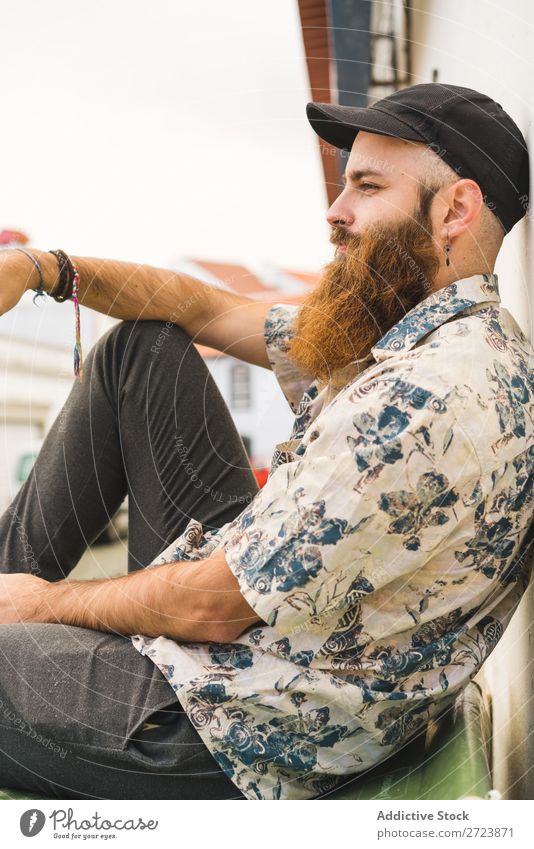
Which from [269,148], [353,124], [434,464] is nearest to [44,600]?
[434,464]

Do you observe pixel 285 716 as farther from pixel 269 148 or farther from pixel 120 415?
pixel 269 148

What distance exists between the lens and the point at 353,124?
929 millimetres

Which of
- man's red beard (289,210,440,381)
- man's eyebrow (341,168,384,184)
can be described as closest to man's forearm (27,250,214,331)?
man's red beard (289,210,440,381)

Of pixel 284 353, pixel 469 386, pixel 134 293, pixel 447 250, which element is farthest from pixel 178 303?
pixel 469 386

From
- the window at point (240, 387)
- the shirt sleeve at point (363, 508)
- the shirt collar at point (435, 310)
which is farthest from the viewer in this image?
the window at point (240, 387)

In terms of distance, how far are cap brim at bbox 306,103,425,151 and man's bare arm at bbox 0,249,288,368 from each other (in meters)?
0.26

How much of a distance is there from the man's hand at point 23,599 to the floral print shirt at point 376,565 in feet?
0.55

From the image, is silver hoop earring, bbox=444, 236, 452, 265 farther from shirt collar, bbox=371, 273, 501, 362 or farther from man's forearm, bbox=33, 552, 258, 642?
man's forearm, bbox=33, 552, 258, 642

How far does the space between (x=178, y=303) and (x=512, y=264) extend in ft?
1.45

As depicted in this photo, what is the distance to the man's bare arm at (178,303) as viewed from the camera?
1.17 meters

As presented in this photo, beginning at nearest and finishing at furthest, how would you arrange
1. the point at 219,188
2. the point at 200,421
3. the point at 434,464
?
the point at 434,464, the point at 200,421, the point at 219,188

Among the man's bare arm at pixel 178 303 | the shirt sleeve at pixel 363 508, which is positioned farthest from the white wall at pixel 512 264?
the man's bare arm at pixel 178 303

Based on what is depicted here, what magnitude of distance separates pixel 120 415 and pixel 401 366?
0.48 m

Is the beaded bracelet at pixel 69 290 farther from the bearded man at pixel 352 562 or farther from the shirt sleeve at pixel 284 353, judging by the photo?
the shirt sleeve at pixel 284 353
